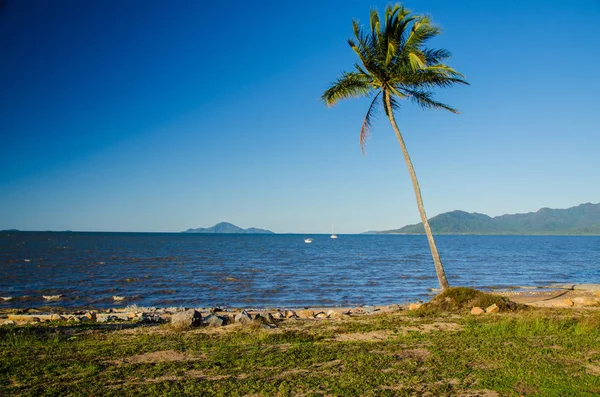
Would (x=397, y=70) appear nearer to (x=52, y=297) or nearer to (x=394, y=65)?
(x=394, y=65)

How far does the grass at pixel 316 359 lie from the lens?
760cm

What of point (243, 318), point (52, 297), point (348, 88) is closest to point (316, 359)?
point (243, 318)

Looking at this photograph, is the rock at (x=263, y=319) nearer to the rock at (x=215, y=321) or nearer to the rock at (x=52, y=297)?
the rock at (x=215, y=321)

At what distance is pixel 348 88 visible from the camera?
20.1 meters

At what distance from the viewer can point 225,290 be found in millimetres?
32031

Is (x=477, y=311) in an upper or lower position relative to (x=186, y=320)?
lower

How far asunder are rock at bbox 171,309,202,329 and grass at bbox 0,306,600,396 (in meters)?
0.33

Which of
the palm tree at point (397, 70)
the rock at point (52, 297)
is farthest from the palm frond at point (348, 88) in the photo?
the rock at point (52, 297)

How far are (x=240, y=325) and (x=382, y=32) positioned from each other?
536 inches

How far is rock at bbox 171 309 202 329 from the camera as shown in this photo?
13.8 meters

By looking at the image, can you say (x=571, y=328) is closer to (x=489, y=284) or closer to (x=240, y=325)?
(x=240, y=325)

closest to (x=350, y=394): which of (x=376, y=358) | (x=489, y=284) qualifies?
(x=376, y=358)

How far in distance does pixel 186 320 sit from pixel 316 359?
6.06 meters

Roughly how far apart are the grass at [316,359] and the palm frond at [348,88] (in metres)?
10.8
